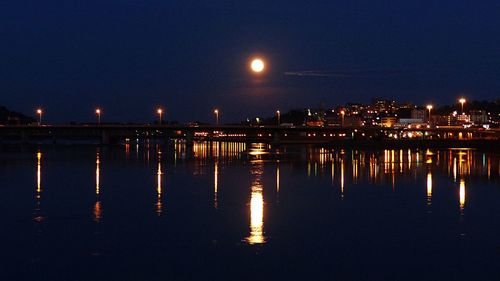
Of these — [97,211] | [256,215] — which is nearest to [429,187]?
[256,215]

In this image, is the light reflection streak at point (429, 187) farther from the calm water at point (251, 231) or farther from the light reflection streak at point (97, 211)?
the light reflection streak at point (97, 211)

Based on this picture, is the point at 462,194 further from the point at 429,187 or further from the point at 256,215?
the point at 256,215

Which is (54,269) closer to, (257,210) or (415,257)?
(415,257)

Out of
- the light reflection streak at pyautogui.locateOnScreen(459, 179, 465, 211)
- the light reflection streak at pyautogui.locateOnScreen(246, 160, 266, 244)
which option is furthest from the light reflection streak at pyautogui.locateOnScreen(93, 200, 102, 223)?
the light reflection streak at pyautogui.locateOnScreen(459, 179, 465, 211)

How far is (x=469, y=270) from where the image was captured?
47.3ft

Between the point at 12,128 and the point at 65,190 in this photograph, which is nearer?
the point at 65,190

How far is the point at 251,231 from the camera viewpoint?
18734 mm

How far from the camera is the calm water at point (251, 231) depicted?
1448 cm

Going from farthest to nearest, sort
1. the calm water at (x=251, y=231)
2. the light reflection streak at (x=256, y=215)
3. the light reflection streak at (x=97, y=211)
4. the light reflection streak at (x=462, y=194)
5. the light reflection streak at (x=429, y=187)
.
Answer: the light reflection streak at (x=429, y=187)
the light reflection streak at (x=462, y=194)
the light reflection streak at (x=97, y=211)
the light reflection streak at (x=256, y=215)
the calm water at (x=251, y=231)

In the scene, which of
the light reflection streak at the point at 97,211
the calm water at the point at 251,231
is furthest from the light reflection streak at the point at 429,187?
the light reflection streak at the point at 97,211

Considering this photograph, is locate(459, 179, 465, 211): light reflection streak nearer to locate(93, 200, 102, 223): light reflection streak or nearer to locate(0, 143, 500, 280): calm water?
locate(0, 143, 500, 280): calm water

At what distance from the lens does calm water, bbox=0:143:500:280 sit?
47.5 feet

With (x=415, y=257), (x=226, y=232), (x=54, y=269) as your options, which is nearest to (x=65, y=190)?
(x=226, y=232)

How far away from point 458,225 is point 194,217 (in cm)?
714
